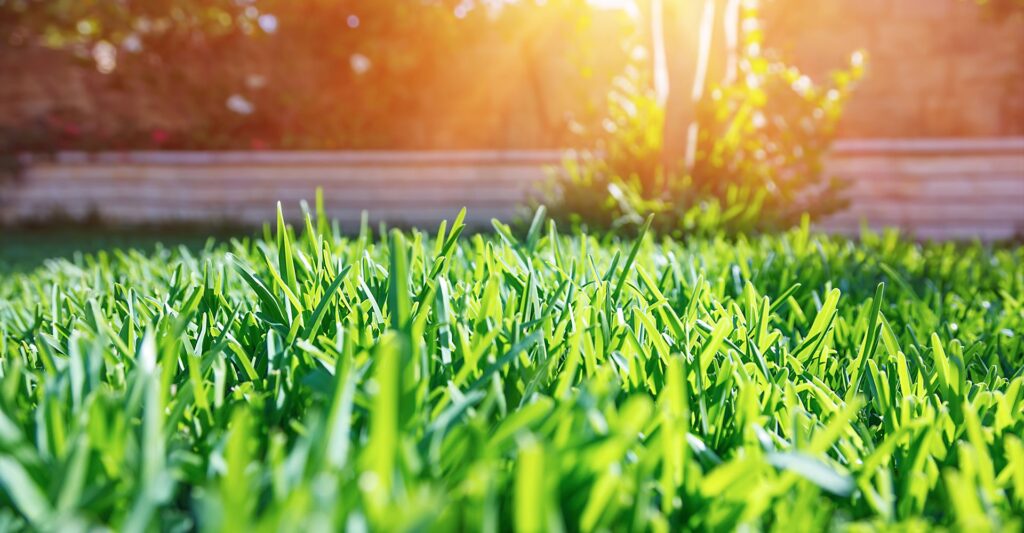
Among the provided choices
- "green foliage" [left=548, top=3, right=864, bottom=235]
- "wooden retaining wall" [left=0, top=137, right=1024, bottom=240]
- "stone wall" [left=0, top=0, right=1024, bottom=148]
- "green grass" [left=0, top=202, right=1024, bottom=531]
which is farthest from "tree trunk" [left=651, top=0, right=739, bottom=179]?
"stone wall" [left=0, top=0, right=1024, bottom=148]

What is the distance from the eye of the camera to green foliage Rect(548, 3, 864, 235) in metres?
4.70

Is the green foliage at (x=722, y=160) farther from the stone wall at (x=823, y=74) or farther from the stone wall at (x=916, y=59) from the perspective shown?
the stone wall at (x=916, y=59)

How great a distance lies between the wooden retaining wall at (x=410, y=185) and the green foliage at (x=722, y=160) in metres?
2.16

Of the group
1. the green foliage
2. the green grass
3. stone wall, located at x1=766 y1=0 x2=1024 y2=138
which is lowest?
the green grass

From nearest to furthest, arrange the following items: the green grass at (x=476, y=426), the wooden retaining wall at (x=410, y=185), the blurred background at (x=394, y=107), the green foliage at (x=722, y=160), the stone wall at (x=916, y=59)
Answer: the green grass at (x=476, y=426), the green foliage at (x=722, y=160), the wooden retaining wall at (x=410, y=185), the blurred background at (x=394, y=107), the stone wall at (x=916, y=59)

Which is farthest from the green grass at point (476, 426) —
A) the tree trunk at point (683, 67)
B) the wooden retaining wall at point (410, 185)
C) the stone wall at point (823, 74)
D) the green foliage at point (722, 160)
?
the stone wall at point (823, 74)

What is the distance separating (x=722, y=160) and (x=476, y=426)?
5.01 metres

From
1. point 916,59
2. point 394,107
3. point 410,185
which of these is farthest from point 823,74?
point 410,185

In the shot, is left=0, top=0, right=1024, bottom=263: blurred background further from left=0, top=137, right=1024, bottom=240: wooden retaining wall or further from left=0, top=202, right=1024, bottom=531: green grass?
left=0, top=202, right=1024, bottom=531: green grass

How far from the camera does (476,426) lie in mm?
680

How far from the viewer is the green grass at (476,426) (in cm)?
63

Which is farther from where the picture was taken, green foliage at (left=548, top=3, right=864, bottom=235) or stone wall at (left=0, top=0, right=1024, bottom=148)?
stone wall at (left=0, top=0, right=1024, bottom=148)

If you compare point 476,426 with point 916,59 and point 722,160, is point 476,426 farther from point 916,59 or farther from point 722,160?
point 916,59

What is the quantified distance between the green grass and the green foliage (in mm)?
3003
